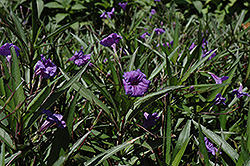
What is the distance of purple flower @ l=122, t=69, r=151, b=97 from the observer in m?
0.78

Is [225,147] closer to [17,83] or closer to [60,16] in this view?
[17,83]

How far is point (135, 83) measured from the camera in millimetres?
805

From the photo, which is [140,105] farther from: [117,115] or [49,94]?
[49,94]

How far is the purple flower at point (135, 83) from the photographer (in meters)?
0.78

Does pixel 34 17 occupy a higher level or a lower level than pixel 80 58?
higher

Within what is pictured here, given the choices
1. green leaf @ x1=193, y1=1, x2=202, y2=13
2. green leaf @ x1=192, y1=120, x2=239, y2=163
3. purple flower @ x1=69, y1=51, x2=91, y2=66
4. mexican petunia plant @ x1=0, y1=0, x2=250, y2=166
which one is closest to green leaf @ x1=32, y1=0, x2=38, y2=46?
mexican petunia plant @ x1=0, y1=0, x2=250, y2=166

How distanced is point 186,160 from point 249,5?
3.27 metres

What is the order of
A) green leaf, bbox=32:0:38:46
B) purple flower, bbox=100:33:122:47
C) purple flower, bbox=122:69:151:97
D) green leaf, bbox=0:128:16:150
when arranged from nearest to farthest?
green leaf, bbox=0:128:16:150 < purple flower, bbox=122:69:151:97 < green leaf, bbox=32:0:38:46 < purple flower, bbox=100:33:122:47

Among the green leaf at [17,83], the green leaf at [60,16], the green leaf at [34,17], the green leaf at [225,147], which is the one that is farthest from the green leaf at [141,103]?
the green leaf at [60,16]

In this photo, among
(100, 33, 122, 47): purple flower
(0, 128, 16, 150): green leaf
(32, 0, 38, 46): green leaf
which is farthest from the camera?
(100, 33, 122, 47): purple flower

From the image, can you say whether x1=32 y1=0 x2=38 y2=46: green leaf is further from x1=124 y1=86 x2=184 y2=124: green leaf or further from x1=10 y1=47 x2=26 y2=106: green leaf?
x1=124 y1=86 x2=184 y2=124: green leaf

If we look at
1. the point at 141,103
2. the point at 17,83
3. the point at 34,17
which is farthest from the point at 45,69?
the point at 141,103

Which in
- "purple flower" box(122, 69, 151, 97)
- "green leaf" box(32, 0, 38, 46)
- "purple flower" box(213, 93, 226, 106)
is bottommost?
"purple flower" box(213, 93, 226, 106)

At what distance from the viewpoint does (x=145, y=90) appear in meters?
0.79
